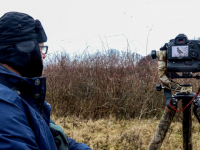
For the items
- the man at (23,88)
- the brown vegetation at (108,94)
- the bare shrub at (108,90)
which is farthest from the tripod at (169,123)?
the bare shrub at (108,90)

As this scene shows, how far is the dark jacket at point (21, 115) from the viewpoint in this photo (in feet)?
2.19

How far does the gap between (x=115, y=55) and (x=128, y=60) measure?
0.53 metres

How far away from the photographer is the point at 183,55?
194 centimetres

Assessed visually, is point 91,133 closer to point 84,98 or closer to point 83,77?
point 84,98

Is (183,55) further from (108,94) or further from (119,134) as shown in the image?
(108,94)

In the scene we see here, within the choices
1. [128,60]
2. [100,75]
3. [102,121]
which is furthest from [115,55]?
[102,121]

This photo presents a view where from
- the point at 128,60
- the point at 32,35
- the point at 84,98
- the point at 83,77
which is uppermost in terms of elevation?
the point at 32,35

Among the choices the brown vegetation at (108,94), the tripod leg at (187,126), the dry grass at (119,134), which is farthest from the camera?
the brown vegetation at (108,94)

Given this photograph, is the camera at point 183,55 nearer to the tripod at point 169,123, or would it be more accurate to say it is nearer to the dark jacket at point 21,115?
the tripod at point 169,123

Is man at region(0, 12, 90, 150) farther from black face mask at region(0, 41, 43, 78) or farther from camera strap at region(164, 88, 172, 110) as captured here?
camera strap at region(164, 88, 172, 110)

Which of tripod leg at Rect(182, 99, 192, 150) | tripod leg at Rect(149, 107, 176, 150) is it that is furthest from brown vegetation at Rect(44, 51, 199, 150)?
tripod leg at Rect(182, 99, 192, 150)

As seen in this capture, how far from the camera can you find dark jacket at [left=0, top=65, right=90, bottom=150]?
0.67 m

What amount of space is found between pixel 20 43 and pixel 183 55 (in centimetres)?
157

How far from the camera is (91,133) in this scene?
3742 millimetres
